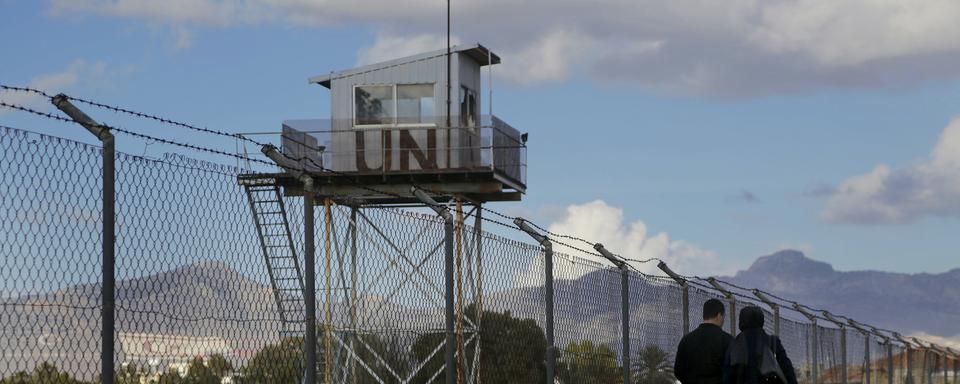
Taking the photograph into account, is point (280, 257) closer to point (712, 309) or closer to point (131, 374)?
point (712, 309)

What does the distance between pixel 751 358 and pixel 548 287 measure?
8.68 feet

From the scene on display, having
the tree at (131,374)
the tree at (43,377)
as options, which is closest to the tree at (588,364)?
the tree at (131,374)

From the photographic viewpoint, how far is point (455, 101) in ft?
103

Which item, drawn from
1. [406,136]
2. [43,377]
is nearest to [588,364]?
[43,377]

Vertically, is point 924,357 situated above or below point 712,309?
below

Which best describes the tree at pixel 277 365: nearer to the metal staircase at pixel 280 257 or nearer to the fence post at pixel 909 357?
the metal staircase at pixel 280 257

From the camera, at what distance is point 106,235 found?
24.2 ft

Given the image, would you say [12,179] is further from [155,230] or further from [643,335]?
[643,335]

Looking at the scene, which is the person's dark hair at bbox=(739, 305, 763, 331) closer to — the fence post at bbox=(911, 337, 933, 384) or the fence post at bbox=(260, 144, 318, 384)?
the fence post at bbox=(260, 144, 318, 384)

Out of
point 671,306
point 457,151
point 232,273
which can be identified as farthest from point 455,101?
point 232,273

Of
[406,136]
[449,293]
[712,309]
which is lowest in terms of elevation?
[712,309]

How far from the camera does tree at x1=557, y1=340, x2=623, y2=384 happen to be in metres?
14.8

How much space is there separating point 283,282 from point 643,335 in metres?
5.30

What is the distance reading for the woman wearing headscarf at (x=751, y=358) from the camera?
1140cm
